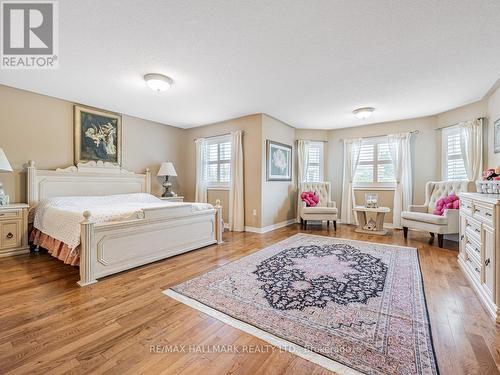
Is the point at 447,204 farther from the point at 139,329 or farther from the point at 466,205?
the point at 139,329

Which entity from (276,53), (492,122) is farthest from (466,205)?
(276,53)

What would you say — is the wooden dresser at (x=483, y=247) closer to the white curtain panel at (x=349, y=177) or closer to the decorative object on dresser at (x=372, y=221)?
the decorative object on dresser at (x=372, y=221)

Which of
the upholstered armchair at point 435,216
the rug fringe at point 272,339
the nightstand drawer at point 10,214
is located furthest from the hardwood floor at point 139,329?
the upholstered armchair at point 435,216

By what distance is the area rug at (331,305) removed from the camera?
1.41 metres

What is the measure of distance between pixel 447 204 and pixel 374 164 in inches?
76.1

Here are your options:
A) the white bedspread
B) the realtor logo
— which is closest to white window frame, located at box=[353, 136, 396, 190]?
the white bedspread

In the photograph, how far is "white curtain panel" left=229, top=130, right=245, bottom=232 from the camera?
507 centimetres

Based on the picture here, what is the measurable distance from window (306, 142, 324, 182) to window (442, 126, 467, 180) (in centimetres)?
255

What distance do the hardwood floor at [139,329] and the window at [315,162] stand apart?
379 cm

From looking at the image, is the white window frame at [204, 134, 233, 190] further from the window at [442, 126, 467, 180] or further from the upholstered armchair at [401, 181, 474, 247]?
the window at [442, 126, 467, 180]

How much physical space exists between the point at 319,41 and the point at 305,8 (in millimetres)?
503

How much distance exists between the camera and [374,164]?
5.66m

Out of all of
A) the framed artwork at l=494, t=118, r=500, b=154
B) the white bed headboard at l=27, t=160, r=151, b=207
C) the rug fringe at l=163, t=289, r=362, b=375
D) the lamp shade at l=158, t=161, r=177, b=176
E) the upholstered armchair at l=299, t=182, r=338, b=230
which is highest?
the framed artwork at l=494, t=118, r=500, b=154

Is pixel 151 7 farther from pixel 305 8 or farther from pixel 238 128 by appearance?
pixel 238 128
